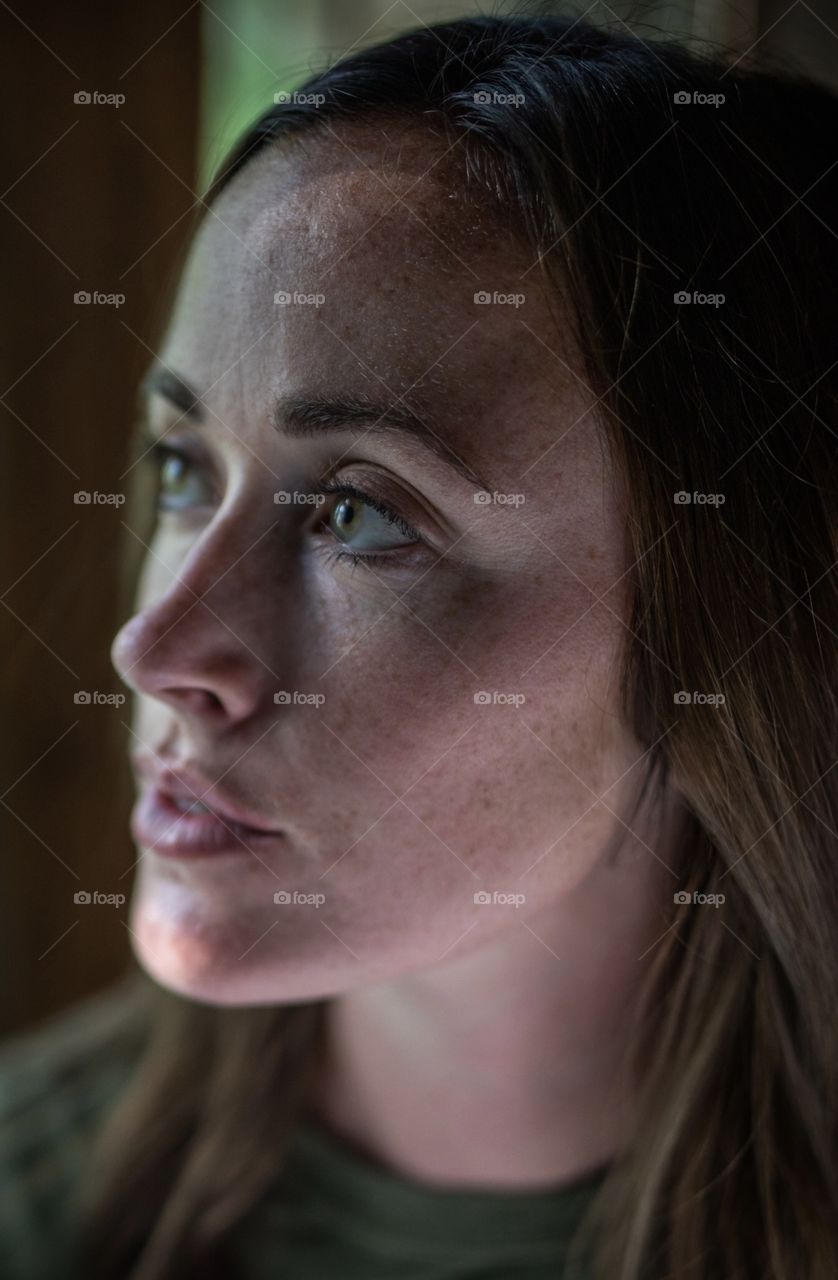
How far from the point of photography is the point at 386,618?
59 centimetres

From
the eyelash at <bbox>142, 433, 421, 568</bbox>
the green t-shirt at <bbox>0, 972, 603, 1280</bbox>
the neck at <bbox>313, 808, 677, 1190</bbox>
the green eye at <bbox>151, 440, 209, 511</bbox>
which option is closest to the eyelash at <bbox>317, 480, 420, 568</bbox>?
the eyelash at <bbox>142, 433, 421, 568</bbox>

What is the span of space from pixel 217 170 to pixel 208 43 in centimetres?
13

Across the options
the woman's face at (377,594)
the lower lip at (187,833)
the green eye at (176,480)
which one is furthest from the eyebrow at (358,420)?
the lower lip at (187,833)

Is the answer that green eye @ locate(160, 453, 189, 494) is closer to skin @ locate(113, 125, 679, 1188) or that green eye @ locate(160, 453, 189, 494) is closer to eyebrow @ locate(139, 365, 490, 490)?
skin @ locate(113, 125, 679, 1188)

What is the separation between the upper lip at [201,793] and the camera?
62cm

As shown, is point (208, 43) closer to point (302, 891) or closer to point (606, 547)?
point (606, 547)

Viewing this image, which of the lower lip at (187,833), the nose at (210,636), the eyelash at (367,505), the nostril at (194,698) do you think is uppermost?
the eyelash at (367,505)

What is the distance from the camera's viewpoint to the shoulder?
2.52ft

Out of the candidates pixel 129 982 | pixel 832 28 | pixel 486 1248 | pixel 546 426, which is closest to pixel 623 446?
pixel 546 426

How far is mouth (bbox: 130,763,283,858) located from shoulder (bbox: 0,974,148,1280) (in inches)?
11.8

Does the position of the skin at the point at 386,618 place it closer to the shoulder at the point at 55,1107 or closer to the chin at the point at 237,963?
the chin at the point at 237,963

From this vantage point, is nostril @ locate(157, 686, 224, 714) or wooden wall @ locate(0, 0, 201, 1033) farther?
wooden wall @ locate(0, 0, 201, 1033)

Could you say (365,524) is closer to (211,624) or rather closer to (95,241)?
(211,624)

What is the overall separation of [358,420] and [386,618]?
10cm
